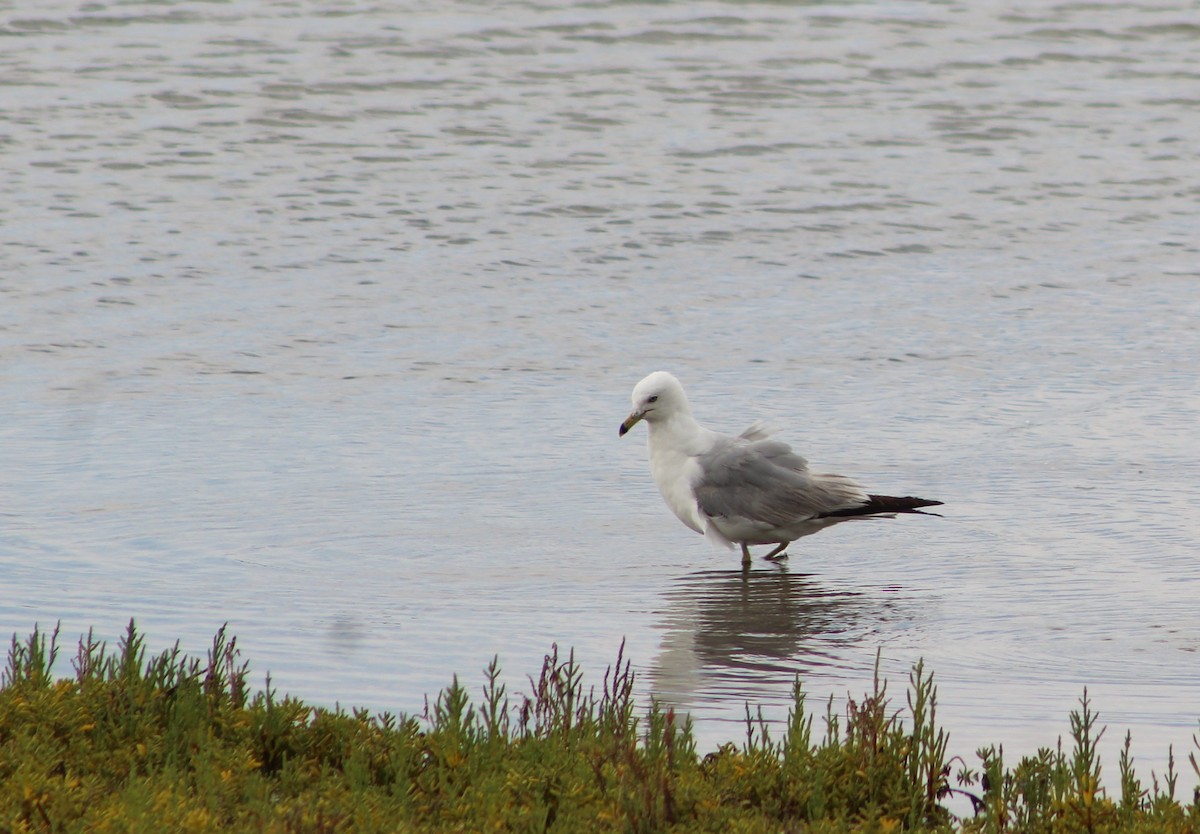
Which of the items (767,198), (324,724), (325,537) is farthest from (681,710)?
(767,198)

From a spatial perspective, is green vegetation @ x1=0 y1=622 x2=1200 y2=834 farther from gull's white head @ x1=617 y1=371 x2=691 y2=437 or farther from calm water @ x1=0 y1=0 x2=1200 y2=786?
gull's white head @ x1=617 y1=371 x2=691 y2=437

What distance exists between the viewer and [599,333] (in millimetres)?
13547

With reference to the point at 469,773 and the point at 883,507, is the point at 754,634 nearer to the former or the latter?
the point at 883,507

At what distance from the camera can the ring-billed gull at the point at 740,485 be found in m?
8.97

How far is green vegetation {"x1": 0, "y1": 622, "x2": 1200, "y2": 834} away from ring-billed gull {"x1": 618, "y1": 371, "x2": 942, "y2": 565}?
3.65 metres

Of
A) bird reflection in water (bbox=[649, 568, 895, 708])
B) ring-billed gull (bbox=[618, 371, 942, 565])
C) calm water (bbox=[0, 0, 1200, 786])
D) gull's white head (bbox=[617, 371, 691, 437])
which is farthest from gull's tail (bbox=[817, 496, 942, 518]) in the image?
gull's white head (bbox=[617, 371, 691, 437])

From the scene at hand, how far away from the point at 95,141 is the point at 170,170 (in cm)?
124

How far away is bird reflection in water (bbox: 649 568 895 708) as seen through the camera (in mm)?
6770

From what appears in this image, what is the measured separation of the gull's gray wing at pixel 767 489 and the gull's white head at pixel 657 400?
0.33 m

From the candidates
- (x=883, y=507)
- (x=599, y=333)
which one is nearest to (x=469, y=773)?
(x=883, y=507)

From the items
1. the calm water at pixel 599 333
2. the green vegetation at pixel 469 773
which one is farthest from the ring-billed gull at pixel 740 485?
the green vegetation at pixel 469 773

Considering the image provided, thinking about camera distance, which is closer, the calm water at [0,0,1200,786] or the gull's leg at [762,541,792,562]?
the calm water at [0,0,1200,786]

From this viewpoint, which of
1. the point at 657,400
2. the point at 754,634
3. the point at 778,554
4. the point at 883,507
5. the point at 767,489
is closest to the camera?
the point at 754,634

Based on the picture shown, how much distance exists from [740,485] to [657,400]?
682 millimetres
